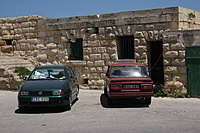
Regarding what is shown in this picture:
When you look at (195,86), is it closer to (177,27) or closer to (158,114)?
(177,27)

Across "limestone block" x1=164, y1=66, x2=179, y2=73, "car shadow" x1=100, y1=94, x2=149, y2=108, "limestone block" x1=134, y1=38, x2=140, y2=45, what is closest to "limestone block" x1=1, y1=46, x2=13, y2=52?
"limestone block" x1=134, y1=38, x2=140, y2=45

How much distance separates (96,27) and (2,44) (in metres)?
6.94

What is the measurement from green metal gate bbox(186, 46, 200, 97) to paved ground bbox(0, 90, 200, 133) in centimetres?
100

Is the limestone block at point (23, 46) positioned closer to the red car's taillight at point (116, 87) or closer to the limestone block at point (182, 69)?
the red car's taillight at point (116, 87)

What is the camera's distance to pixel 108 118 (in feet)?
26.1

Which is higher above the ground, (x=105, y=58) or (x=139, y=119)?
(x=105, y=58)

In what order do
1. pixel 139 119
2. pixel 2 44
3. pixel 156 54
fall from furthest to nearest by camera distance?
pixel 2 44
pixel 156 54
pixel 139 119

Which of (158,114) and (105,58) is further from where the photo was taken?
(105,58)

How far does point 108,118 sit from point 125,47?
7.13 metres

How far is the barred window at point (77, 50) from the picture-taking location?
1567 centimetres

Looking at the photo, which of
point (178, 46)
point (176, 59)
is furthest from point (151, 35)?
point (176, 59)

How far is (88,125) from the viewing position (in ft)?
23.6

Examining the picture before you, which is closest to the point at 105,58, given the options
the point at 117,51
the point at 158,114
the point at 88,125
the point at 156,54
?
the point at 117,51

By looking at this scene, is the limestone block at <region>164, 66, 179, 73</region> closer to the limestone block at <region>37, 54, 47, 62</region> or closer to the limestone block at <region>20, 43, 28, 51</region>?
the limestone block at <region>37, 54, 47, 62</region>
